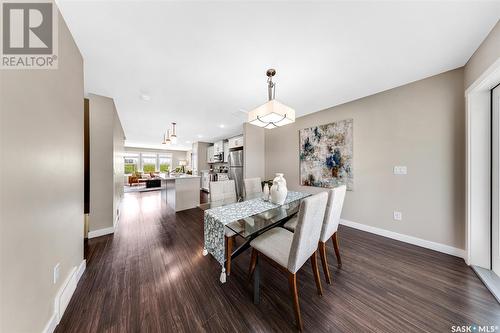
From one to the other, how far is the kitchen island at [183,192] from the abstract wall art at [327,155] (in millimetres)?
2854

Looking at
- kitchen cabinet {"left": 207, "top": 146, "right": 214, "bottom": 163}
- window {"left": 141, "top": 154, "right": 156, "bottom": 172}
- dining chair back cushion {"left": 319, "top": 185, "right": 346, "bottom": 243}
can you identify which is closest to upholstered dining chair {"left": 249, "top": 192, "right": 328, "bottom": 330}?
dining chair back cushion {"left": 319, "top": 185, "right": 346, "bottom": 243}

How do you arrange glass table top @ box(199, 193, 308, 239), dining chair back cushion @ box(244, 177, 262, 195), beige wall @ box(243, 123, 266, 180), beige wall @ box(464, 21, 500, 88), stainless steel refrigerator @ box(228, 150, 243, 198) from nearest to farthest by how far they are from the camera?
beige wall @ box(464, 21, 500, 88) → glass table top @ box(199, 193, 308, 239) → dining chair back cushion @ box(244, 177, 262, 195) → beige wall @ box(243, 123, 266, 180) → stainless steel refrigerator @ box(228, 150, 243, 198)

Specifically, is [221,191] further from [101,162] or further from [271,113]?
[101,162]

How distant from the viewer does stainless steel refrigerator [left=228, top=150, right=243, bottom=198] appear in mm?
4629

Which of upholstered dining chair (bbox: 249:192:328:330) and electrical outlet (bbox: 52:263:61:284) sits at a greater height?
upholstered dining chair (bbox: 249:192:328:330)

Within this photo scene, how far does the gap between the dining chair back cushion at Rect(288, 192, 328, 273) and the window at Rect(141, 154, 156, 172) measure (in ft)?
38.1

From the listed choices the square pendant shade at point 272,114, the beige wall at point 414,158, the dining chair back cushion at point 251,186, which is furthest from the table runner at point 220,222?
the beige wall at point 414,158

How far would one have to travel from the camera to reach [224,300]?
1362 mm

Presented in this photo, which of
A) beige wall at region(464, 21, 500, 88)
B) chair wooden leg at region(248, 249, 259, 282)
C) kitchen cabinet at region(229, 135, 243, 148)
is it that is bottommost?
chair wooden leg at region(248, 249, 259, 282)

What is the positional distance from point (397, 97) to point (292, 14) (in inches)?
89.5

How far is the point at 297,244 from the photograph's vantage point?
3.62 feet

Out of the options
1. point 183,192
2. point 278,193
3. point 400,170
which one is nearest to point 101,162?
point 183,192

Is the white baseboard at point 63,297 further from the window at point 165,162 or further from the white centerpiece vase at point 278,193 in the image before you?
the window at point 165,162

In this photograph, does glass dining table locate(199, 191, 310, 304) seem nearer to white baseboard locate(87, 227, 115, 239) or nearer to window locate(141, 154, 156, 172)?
white baseboard locate(87, 227, 115, 239)
